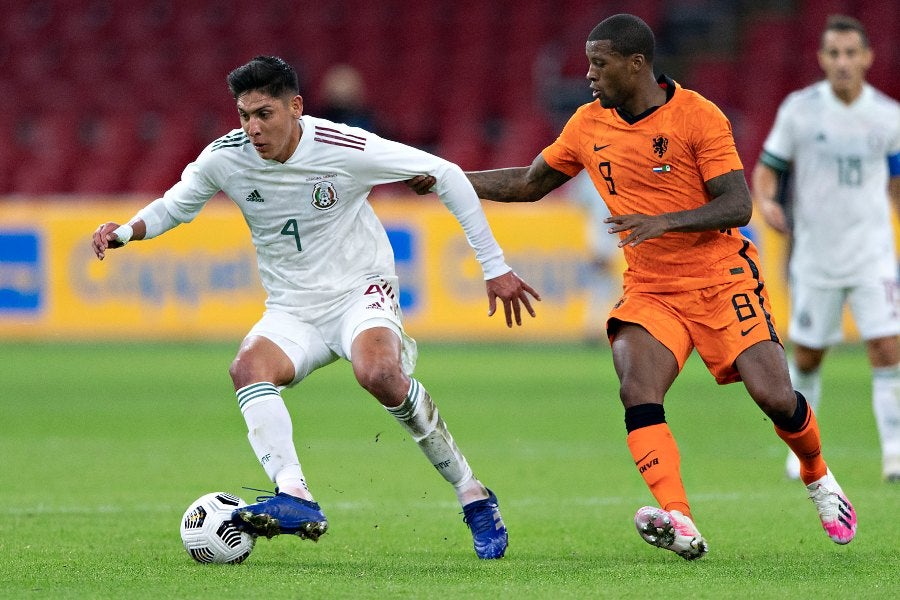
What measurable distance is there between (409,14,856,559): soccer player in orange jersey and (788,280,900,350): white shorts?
226 cm

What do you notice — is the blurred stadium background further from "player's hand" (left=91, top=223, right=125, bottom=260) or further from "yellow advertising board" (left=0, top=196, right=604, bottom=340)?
"player's hand" (left=91, top=223, right=125, bottom=260)

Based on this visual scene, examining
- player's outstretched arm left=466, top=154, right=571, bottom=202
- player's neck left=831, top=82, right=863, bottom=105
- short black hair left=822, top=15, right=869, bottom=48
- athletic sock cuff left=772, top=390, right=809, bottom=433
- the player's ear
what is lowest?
athletic sock cuff left=772, top=390, right=809, bottom=433

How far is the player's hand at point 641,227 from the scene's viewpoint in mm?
5496

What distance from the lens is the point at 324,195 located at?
6.00 meters

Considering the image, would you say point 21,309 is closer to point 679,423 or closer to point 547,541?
point 679,423

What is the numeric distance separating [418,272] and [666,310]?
9970 mm

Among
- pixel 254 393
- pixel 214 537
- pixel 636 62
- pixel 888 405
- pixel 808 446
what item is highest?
pixel 636 62

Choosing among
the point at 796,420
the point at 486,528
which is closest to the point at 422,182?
the point at 486,528

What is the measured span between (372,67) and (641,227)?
16.0 m

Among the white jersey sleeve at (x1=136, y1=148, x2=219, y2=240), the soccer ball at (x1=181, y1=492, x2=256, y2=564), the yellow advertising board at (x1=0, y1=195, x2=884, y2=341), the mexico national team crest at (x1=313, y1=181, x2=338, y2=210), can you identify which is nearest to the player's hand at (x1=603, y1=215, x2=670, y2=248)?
the mexico national team crest at (x1=313, y1=181, x2=338, y2=210)

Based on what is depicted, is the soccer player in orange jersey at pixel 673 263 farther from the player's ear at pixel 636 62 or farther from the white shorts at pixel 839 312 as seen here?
the white shorts at pixel 839 312

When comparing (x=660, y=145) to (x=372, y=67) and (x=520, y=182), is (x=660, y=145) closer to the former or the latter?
(x=520, y=182)

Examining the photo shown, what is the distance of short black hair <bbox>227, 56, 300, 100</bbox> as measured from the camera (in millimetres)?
5699

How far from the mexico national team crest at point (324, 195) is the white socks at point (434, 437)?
2.56ft
